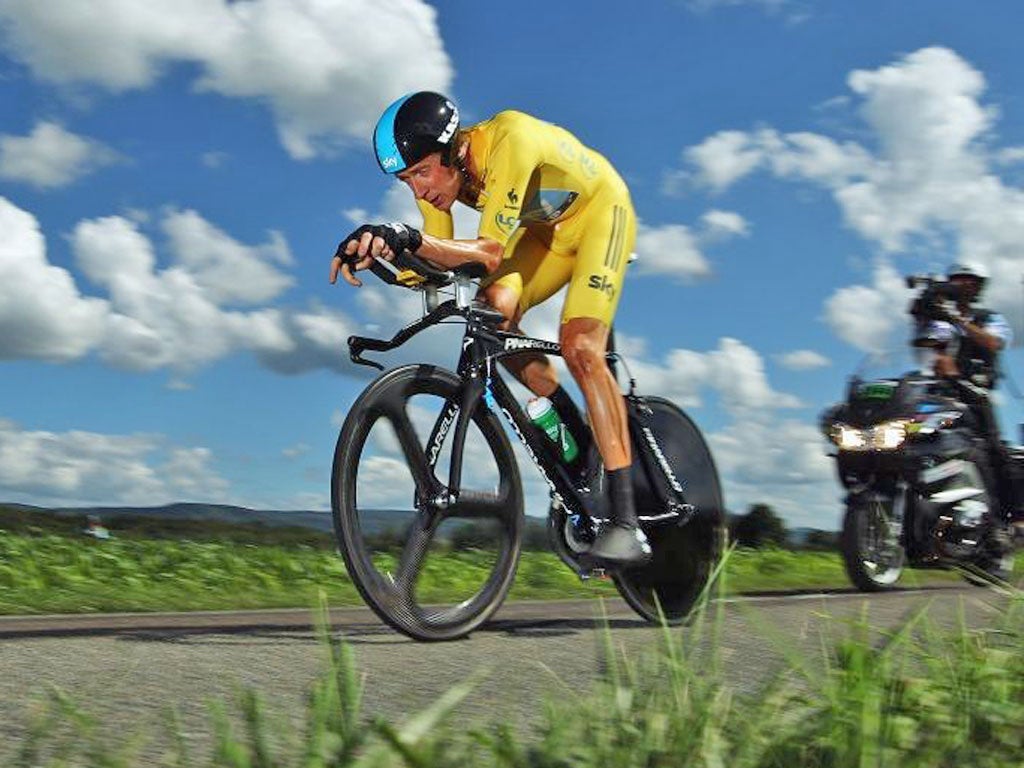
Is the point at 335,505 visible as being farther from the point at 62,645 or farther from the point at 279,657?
the point at 62,645

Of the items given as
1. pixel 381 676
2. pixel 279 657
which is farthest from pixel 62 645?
pixel 381 676

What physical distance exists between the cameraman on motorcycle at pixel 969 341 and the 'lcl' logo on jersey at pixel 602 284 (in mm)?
5256

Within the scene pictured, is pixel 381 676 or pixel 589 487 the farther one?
pixel 589 487

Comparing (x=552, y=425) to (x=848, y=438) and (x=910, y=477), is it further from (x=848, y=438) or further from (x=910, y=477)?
(x=910, y=477)

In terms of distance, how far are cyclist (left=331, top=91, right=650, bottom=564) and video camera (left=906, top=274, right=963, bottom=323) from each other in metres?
5.00

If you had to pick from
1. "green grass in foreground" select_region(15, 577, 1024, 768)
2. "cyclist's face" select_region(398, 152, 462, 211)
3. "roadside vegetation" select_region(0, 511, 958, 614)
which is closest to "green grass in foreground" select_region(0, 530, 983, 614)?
"roadside vegetation" select_region(0, 511, 958, 614)

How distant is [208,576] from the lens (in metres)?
9.51

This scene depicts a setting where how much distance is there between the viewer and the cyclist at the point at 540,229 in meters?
4.92

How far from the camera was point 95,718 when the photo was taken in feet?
9.71

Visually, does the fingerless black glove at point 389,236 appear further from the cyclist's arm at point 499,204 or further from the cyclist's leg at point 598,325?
the cyclist's leg at point 598,325

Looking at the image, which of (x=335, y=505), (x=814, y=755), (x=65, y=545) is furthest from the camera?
(x=65, y=545)

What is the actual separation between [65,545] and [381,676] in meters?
8.25

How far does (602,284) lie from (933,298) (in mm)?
5307

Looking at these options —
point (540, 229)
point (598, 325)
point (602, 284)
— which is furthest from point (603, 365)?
point (540, 229)
